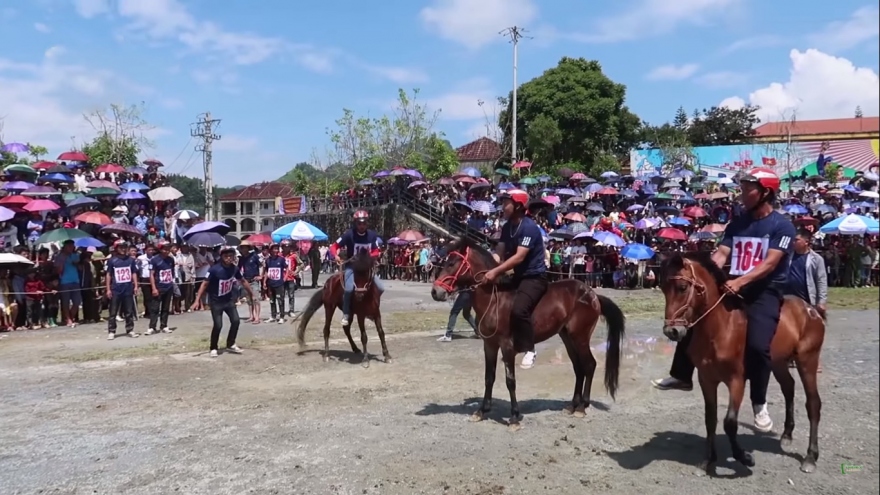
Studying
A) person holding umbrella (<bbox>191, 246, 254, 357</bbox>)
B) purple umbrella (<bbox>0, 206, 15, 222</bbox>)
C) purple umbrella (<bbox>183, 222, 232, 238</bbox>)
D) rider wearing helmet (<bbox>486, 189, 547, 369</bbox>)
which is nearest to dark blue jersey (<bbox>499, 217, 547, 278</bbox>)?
rider wearing helmet (<bbox>486, 189, 547, 369</bbox>)

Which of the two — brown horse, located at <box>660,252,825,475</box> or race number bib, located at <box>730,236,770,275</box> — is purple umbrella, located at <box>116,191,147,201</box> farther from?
race number bib, located at <box>730,236,770,275</box>

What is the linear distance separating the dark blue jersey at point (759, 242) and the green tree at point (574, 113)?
39.5 metres

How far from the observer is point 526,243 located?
699 cm

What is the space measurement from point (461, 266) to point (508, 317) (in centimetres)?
76

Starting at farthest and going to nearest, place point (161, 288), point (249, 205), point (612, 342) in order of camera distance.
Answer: point (249, 205)
point (161, 288)
point (612, 342)

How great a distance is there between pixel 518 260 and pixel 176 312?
12.6 m

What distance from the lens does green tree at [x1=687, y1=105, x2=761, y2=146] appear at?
50.3 meters

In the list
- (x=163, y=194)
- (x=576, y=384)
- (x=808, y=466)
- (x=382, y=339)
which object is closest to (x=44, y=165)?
(x=163, y=194)

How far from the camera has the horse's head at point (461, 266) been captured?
281 inches

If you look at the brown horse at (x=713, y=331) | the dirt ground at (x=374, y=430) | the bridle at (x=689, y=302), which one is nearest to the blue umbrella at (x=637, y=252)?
the dirt ground at (x=374, y=430)

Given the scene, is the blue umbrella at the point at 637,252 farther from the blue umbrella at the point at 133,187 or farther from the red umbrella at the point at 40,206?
the blue umbrella at the point at 133,187

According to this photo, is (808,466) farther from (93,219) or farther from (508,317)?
(93,219)

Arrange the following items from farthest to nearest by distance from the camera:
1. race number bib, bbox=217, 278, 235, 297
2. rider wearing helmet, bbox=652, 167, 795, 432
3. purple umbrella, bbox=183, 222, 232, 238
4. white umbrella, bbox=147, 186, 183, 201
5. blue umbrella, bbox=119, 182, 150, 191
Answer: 1. blue umbrella, bbox=119, 182, 150, 191
2. white umbrella, bbox=147, 186, 183, 201
3. purple umbrella, bbox=183, 222, 232, 238
4. race number bib, bbox=217, 278, 235, 297
5. rider wearing helmet, bbox=652, 167, 795, 432

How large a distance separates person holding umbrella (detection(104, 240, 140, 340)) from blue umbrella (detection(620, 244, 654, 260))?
1405 centimetres
